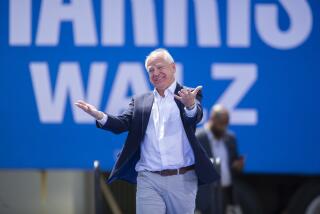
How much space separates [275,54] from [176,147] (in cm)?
325

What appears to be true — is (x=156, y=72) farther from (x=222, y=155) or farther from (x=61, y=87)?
(x=61, y=87)

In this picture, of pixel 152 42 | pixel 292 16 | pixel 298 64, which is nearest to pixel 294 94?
pixel 298 64

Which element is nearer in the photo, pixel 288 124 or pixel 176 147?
pixel 176 147

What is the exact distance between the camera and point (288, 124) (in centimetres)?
757

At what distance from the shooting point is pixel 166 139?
4.62m

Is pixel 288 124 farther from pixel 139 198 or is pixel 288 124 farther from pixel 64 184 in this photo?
pixel 139 198

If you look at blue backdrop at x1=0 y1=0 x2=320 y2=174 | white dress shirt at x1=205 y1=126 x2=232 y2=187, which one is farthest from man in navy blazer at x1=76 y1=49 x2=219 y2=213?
blue backdrop at x1=0 y1=0 x2=320 y2=174

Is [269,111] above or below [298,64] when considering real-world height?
below

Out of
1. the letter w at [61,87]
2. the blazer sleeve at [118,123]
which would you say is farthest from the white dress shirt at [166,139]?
the letter w at [61,87]

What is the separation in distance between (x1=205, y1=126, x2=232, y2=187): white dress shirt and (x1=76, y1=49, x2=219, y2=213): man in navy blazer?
9.08 feet

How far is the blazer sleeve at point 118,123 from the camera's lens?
455 centimetres

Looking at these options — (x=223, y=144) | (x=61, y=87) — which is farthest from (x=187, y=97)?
(x=61, y=87)

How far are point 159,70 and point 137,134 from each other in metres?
0.41

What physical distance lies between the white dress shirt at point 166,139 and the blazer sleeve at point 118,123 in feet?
0.43
